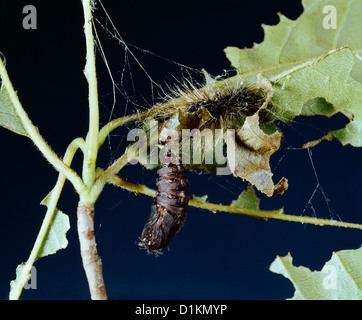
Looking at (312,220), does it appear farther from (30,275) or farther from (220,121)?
(30,275)

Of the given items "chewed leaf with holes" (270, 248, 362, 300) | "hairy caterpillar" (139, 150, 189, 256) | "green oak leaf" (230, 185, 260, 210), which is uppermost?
"green oak leaf" (230, 185, 260, 210)

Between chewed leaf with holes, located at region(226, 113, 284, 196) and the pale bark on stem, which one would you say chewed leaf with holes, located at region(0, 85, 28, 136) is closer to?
the pale bark on stem

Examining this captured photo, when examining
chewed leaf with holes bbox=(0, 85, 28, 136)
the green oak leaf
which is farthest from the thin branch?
chewed leaf with holes bbox=(0, 85, 28, 136)

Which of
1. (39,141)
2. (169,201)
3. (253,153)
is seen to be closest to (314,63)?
(253,153)

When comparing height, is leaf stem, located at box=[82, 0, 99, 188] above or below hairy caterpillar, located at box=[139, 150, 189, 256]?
above

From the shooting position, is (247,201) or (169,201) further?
(247,201)

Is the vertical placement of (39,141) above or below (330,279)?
above

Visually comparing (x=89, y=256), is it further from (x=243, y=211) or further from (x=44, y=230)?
(x=243, y=211)
